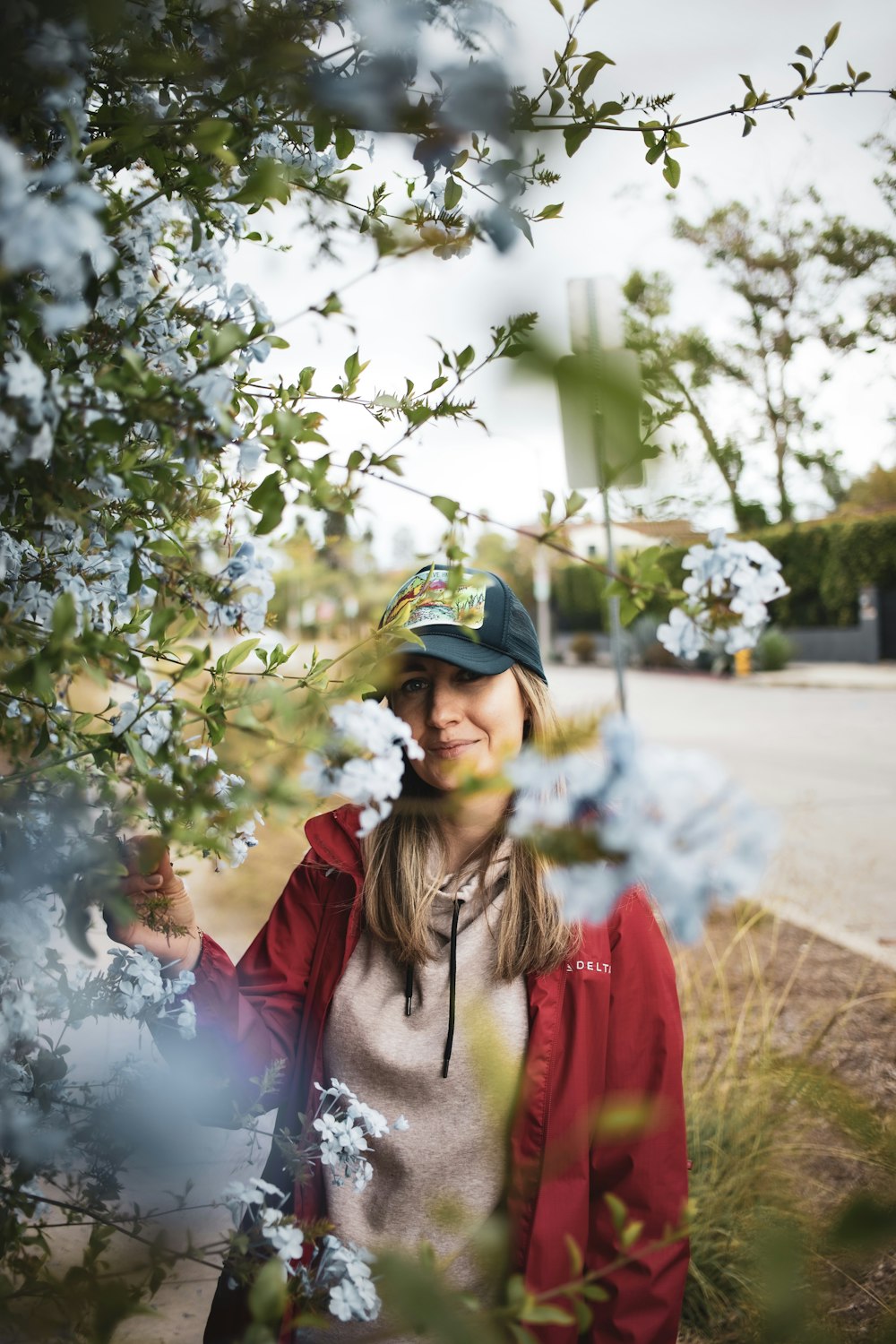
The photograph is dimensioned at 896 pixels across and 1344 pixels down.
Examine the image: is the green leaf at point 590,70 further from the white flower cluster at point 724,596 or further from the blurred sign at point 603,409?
the blurred sign at point 603,409

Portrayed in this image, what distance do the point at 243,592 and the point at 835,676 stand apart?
19262 millimetres

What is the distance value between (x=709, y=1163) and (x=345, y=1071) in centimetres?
136

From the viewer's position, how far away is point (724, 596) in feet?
2.84

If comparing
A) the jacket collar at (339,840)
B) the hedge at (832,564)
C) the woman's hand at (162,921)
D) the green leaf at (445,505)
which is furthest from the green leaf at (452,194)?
the hedge at (832,564)

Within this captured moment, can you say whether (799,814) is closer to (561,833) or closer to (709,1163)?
(709,1163)

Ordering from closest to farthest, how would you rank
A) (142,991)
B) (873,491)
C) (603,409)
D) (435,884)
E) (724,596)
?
(603,409) < (724,596) < (142,991) < (435,884) < (873,491)

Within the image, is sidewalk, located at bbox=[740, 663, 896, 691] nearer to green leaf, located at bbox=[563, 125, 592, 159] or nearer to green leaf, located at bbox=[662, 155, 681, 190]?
green leaf, located at bbox=[662, 155, 681, 190]

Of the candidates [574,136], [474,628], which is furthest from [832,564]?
[574,136]

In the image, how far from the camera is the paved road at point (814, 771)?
190 inches

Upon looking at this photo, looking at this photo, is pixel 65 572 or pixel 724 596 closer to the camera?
pixel 724 596

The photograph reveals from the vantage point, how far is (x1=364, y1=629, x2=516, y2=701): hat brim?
5.54ft

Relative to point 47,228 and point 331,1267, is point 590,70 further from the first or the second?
point 331,1267

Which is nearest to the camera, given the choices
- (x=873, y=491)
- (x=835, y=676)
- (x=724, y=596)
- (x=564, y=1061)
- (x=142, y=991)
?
(x=724, y=596)

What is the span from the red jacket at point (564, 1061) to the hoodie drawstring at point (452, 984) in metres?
0.14
